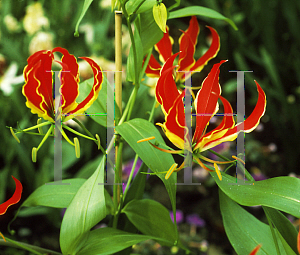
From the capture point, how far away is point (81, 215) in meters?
0.40

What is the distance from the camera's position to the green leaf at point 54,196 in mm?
537

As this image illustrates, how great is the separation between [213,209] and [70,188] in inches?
42.5

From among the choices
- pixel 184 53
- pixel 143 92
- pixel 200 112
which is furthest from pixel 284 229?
pixel 143 92

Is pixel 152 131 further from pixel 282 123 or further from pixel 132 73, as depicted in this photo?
pixel 282 123

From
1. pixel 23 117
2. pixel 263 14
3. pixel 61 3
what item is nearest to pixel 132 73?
→ pixel 23 117

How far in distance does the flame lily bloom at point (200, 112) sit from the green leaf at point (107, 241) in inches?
6.5

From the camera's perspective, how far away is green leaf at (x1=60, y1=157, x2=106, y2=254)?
389 mm

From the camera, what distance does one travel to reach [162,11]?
393 millimetres

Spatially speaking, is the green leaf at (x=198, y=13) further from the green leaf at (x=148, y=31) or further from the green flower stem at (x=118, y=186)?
the green flower stem at (x=118, y=186)

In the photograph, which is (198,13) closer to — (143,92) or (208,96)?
(208,96)

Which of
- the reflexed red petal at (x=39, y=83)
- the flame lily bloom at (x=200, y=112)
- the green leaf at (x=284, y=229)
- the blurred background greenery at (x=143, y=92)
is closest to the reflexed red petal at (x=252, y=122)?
the flame lily bloom at (x=200, y=112)

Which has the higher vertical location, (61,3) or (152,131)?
(61,3)

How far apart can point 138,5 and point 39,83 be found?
0.17m

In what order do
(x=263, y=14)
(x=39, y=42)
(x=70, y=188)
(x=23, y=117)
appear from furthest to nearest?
(x=263, y=14) → (x=23, y=117) → (x=39, y=42) → (x=70, y=188)
